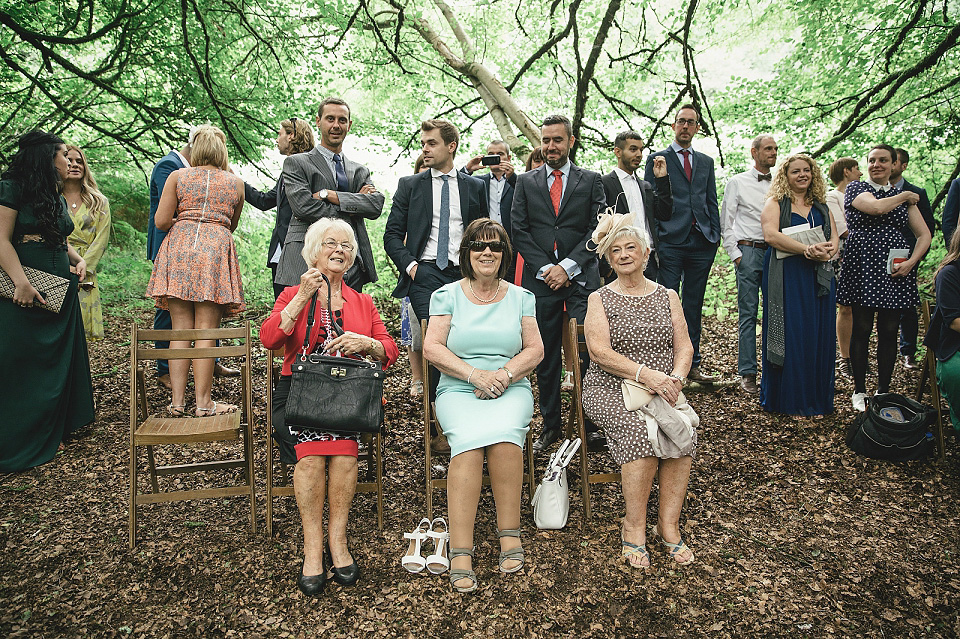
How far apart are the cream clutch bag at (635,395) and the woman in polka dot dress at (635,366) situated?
30 mm

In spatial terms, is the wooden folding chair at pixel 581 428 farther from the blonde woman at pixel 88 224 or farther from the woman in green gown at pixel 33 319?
the blonde woman at pixel 88 224

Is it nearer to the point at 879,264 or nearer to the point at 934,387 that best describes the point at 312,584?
the point at 934,387

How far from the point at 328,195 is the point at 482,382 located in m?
1.93

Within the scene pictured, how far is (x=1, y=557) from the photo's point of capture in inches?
117

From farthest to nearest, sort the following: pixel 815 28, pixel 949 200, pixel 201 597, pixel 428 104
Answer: pixel 428 104 → pixel 815 28 → pixel 949 200 → pixel 201 597

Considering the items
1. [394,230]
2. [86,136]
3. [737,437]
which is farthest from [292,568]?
[86,136]

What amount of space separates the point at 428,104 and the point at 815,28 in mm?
5570

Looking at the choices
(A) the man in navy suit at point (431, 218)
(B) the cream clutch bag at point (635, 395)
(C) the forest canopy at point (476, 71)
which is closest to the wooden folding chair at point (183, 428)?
(A) the man in navy suit at point (431, 218)

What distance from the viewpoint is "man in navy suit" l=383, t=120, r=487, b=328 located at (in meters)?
4.31

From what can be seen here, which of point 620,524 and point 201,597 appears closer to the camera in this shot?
point 201,597

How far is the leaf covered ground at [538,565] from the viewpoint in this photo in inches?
98.8

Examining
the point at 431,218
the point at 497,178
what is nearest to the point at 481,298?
the point at 431,218

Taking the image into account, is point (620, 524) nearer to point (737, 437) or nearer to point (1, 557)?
point (737, 437)

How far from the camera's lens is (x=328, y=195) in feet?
13.4
